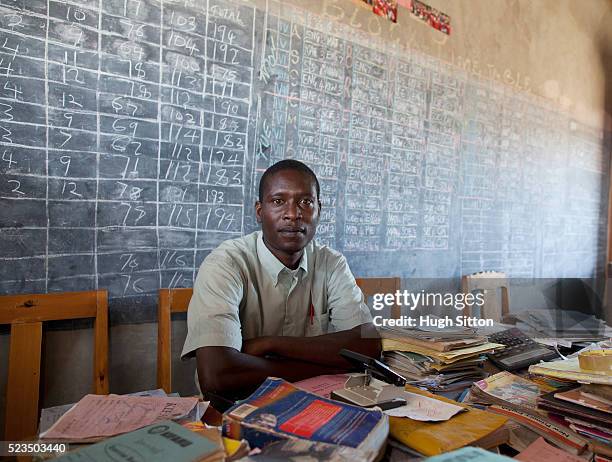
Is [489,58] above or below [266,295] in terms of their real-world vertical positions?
above

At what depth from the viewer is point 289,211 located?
184cm

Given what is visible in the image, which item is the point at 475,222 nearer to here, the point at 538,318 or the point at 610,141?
the point at 538,318

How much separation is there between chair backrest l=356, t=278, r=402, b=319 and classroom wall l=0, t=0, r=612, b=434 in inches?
41.4

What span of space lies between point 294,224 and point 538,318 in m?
1.28

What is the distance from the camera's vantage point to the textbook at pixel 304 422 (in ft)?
2.45

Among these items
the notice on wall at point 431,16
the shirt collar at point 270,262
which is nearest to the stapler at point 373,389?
the shirt collar at point 270,262

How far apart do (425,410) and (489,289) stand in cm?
308

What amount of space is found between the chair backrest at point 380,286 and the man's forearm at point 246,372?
4.00 ft

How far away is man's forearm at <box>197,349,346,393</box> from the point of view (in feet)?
4.83

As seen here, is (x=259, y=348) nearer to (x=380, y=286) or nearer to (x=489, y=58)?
(x=380, y=286)

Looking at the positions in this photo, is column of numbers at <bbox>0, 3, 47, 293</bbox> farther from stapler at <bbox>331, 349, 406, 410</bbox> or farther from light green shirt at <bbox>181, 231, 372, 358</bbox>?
stapler at <bbox>331, 349, 406, 410</bbox>

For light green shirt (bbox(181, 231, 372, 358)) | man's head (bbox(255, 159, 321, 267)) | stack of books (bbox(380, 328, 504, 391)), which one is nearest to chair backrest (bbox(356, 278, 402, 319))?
light green shirt (bbox(181, 231, 372, 358))

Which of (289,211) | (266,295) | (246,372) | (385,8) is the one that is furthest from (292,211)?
(385,8)

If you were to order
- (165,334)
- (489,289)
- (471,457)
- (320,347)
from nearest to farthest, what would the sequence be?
(471,457), (320,347), (165,334), (489,289)
